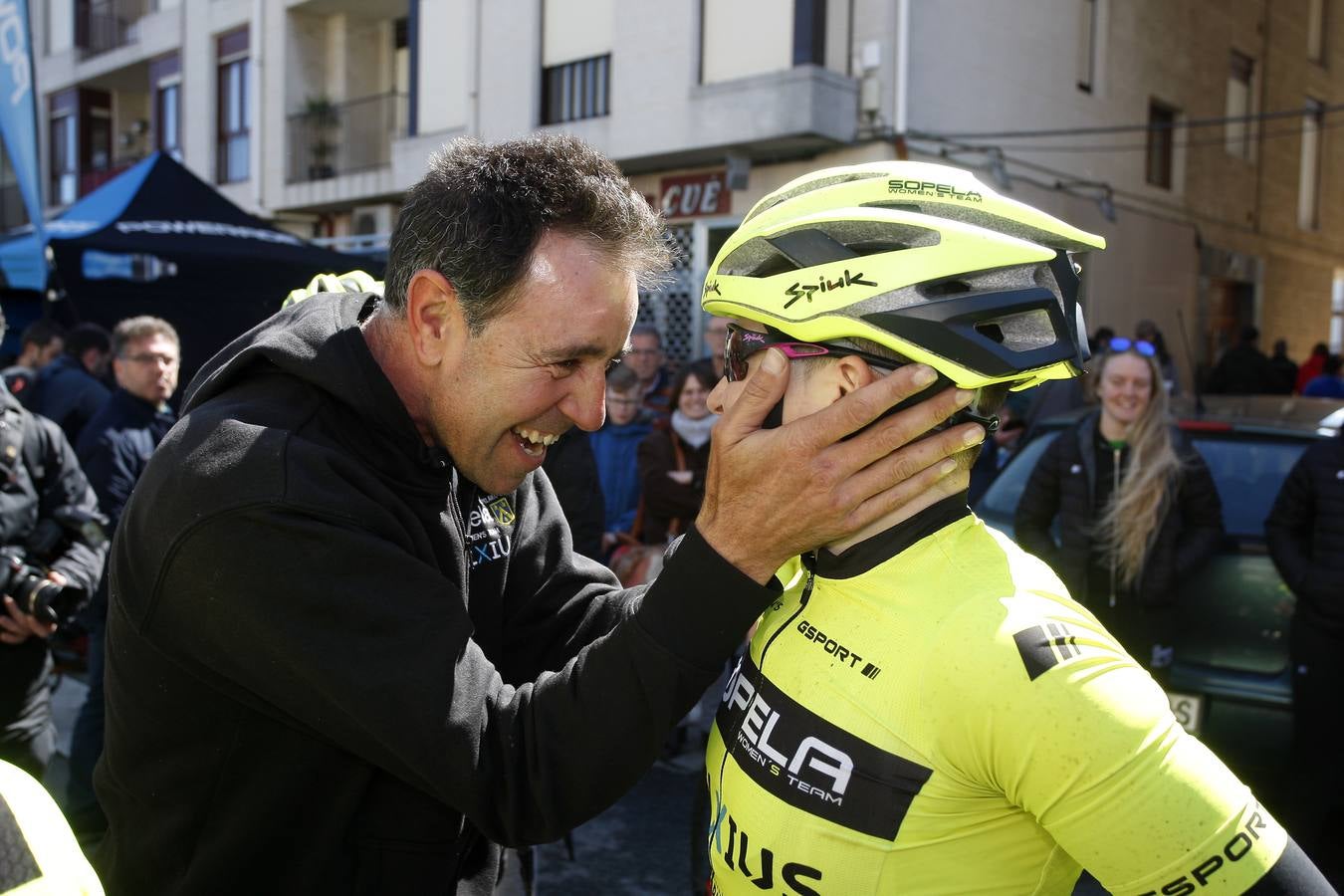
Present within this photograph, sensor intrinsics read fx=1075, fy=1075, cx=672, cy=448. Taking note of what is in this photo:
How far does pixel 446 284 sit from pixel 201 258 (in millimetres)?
7406

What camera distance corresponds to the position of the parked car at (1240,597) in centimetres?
386

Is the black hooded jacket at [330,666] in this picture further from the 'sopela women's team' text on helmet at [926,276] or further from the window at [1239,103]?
the window at [1239,103]

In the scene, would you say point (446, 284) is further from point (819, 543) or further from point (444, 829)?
point (444, 829)

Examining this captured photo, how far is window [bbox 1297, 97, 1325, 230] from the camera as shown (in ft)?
64.0

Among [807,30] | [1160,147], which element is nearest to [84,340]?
[807,30]

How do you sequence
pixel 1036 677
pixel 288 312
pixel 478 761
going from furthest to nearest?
pixel 288 312
pixel 478 761
pixel 1036 677

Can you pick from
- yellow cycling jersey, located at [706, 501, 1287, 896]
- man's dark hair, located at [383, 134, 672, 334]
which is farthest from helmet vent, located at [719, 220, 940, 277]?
yellow cycling jersey, located at [706, 501, 1287, 896]

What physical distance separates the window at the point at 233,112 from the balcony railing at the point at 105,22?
4531 millimetres

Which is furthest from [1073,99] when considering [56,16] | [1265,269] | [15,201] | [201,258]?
[15,201]

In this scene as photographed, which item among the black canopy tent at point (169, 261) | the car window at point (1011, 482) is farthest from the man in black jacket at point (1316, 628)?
the black canopy tent at point (169, 261)

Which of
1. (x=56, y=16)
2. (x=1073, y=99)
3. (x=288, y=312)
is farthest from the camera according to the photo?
(x=56, y=16)

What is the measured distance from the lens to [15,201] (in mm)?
25000

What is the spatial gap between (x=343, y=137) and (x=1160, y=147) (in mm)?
12858

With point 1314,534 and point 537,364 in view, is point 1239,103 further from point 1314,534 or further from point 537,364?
point 537,364
